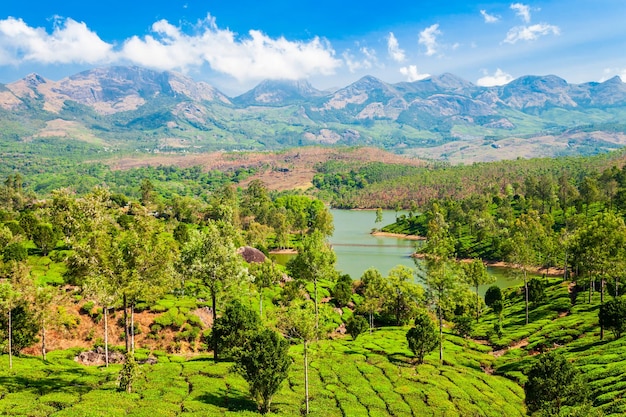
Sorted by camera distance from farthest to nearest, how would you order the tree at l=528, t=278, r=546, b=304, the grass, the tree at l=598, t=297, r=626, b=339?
the tree at l=528, t=278, r=546, b=304
the tree at l=598, t=297, r=626, b=339
the grass

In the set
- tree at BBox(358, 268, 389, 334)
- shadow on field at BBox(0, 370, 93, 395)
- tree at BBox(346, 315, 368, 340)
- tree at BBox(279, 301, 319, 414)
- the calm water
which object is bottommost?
the calm water

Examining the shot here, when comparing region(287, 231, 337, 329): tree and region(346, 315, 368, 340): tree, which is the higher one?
region(287, 231, 337, 329): tree

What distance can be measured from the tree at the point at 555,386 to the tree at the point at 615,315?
19.4m

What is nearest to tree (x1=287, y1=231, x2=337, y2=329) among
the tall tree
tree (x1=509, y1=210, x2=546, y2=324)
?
the tall tree

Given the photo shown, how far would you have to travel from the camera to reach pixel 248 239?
460 ft

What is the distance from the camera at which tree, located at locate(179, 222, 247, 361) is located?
43344 mm

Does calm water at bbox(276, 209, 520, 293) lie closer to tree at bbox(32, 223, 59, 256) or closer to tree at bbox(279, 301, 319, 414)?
tree at bbox(32, 223, 59, 256)

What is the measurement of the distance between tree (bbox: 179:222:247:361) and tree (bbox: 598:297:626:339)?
4294cm

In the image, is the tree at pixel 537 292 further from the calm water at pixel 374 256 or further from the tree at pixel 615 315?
the calm water at pixel 374 256

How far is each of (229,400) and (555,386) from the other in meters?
26.0

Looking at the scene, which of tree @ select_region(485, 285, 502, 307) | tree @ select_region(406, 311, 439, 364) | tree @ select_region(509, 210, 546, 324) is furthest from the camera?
tree @ select_region(485, 285, 502, 307)

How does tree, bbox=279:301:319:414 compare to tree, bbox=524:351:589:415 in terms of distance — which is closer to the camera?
tree, bbox=279:301:319:414

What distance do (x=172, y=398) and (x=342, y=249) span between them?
143292mm

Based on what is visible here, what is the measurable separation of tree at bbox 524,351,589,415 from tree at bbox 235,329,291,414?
67.1 feet
